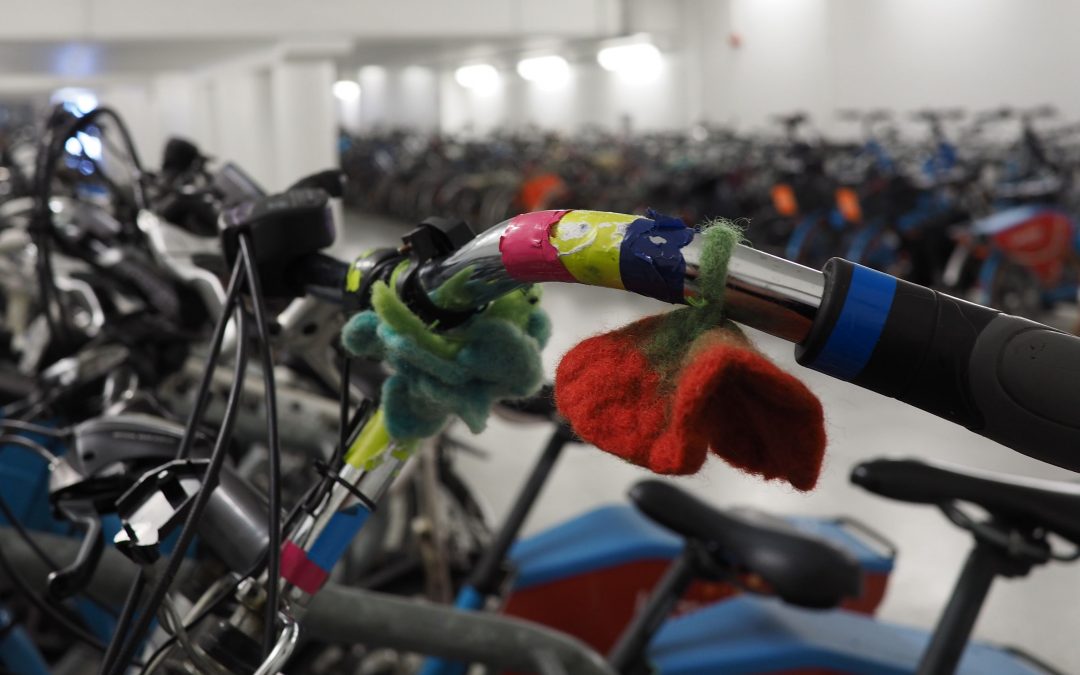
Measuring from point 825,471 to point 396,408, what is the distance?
263 millimetres

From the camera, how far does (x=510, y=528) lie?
5.30 ft

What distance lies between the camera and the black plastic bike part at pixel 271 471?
54 centimetres

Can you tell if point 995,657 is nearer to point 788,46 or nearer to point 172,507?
point 172,507

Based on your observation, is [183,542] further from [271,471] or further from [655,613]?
[655,613]

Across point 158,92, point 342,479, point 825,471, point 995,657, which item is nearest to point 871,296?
point 825,471

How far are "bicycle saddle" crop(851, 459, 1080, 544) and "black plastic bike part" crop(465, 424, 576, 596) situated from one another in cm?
51

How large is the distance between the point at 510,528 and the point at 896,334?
128cm

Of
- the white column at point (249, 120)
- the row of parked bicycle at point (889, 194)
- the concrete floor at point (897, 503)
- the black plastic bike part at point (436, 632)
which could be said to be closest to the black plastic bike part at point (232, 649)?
the black plastic bike part at point (436, 632)

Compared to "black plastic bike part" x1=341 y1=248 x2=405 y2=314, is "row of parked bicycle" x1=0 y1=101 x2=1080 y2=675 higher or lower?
lower

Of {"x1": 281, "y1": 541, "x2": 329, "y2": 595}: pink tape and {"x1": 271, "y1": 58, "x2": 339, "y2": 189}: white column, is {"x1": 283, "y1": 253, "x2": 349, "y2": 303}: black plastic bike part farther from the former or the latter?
{"x1": 271, "y1": 58, "x2": 339, "y2": 189}: white column

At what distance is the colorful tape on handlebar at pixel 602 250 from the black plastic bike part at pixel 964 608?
85cm

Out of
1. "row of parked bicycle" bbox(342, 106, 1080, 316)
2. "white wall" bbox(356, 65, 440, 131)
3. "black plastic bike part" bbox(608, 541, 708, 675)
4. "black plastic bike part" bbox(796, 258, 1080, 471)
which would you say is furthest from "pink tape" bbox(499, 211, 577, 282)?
"white wall" bbox(356, 65, 440, 131)

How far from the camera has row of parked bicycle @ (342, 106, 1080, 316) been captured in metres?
5.61

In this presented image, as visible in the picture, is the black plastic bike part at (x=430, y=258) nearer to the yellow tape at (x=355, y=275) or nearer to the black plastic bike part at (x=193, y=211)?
the yellow tape at (x=355, y=275)
